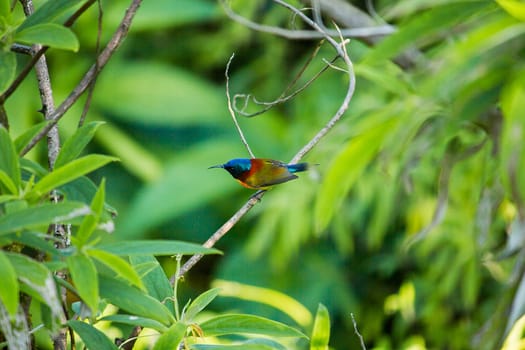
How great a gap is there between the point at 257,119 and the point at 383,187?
0.77 metres

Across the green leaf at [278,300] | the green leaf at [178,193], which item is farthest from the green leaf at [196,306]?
the green leaf at [178,193]

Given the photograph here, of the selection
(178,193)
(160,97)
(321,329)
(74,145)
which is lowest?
(178,193)

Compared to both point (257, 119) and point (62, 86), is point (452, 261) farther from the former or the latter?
point (62, 86)

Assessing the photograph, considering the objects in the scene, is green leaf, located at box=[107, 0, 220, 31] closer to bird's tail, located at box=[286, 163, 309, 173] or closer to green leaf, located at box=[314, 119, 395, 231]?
bird's tail, located at box=[286, 163, 309, 173]

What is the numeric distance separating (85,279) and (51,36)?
0.16 meters

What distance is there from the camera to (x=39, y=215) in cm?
49

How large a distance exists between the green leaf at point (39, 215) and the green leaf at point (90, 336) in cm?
11

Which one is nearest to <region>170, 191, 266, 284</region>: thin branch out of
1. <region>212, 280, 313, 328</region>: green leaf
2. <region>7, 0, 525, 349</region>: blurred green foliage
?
<region>7, 0, 525, 349</region>: blurred green foliage

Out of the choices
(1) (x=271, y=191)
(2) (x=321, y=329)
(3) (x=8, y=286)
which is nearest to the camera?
(3) (x=8, y=286)

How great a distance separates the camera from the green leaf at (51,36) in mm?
534

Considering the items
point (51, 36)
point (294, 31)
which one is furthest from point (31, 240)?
point (294, 31)

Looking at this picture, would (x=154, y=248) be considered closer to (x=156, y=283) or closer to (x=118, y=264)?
(x=118, y=264)

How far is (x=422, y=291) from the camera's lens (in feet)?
8.81

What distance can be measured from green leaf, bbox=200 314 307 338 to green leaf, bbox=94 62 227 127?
2.79 metres
